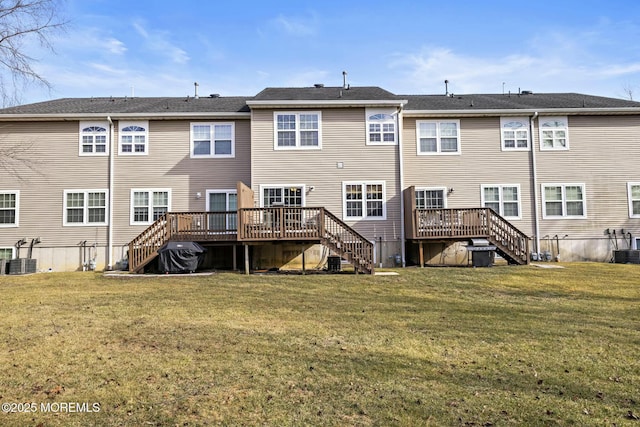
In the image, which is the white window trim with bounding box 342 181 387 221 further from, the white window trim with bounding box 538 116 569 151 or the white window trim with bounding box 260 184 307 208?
the white window trim with bounding box 538 116 569 151

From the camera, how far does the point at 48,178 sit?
16.5m

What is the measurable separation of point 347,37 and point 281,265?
30.9 feet

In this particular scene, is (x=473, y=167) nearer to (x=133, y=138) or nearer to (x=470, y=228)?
(x=470, y=228)

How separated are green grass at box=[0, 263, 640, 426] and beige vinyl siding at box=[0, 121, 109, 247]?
7008 mm

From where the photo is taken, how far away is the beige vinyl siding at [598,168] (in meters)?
17.0

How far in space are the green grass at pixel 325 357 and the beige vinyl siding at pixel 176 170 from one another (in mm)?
6975

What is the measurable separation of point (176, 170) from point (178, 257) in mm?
4681

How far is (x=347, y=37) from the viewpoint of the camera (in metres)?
16.5

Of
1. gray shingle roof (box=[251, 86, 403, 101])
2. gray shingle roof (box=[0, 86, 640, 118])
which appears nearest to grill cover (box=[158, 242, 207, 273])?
gray shingle roof (box=[0, 86, 640, 118])

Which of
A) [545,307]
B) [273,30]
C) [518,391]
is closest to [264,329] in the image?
[518,391]

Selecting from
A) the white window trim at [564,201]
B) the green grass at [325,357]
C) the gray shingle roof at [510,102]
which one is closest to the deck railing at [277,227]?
the green grass at [325,357]

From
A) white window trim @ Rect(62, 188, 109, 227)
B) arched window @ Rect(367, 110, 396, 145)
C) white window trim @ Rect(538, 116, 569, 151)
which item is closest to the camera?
white window trim @ Rect(62, 188, 109, 227)

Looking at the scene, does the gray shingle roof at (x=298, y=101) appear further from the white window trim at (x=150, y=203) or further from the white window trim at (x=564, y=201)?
the white window trim at (x=564, y=201)

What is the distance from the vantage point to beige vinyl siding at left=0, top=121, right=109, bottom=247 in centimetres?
1619
